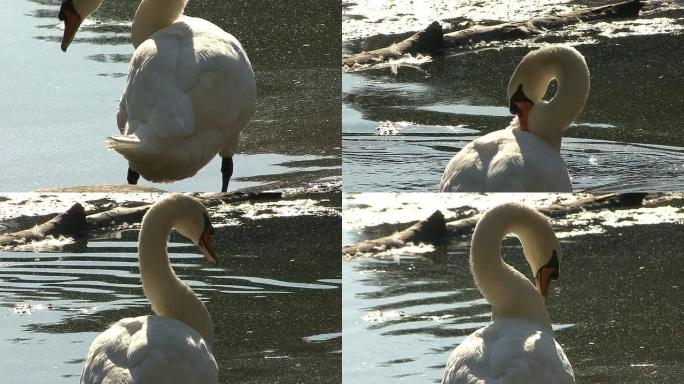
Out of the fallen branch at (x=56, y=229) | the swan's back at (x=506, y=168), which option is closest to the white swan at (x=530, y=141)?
the swan's back at (x=506, y=168)

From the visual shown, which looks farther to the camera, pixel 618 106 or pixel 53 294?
pixel 618 106

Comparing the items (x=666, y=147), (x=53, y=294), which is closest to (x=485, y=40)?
(x=666, y=147)

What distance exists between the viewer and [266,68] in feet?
28.6

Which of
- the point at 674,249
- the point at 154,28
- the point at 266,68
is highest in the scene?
the point at 154,28

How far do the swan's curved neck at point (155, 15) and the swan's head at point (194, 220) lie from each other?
5.70 ft

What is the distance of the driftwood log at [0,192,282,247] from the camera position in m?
7.12

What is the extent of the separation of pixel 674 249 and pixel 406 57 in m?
2.57

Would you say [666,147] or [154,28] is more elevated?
[154,28]

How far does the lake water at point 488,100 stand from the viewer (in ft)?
23.8

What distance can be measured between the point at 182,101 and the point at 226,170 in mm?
969

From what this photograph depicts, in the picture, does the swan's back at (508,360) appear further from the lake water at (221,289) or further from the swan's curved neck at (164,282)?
the swan's curved neck at (164,282)

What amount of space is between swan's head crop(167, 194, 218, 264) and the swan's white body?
0.54m

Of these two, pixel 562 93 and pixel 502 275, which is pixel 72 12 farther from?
pixel 502 275

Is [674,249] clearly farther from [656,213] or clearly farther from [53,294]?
[53,294]
